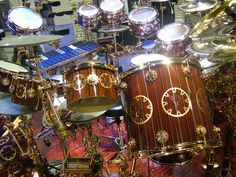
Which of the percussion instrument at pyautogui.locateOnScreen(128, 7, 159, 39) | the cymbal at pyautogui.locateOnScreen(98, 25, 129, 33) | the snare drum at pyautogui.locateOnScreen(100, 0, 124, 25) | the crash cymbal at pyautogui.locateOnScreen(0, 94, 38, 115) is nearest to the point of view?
the crash cymbal at pyautogui.locateOnScreen(0, 94, 38, 115)

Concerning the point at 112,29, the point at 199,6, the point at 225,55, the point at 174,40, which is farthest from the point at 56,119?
the point at 112,29

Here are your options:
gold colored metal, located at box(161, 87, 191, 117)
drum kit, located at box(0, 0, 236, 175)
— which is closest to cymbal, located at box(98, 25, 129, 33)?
drum kit, located at box(0, 0, 236, 175)

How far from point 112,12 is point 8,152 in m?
3.49

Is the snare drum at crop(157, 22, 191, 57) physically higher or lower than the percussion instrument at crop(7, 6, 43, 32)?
lower

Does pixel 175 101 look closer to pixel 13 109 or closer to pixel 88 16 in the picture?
pixel 13 109

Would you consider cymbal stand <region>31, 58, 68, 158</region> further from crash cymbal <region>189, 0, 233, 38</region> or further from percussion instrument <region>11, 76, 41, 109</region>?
crash cymbal <region>189, 0, 233, 38</region>

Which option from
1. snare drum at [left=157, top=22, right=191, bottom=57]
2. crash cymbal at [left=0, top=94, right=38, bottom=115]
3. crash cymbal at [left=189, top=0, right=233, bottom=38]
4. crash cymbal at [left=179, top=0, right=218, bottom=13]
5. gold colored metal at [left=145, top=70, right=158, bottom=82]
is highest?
crash cymbal at [left=189, top=0, right=233, bottom=38]

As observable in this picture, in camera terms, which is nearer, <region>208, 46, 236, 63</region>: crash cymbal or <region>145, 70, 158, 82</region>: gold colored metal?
<region>208, 46, 236, 63</region>: crash cymbal

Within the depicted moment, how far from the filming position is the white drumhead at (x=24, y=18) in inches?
172

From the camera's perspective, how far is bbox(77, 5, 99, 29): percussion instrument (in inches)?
217

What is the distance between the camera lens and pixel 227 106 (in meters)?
2.58

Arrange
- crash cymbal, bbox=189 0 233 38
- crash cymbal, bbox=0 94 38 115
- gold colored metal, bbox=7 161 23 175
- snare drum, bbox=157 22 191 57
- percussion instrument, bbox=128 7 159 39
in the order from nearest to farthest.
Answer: crash cymbal, bbox=189 0 233 38 < crash cymbal, bbox=0 94 38 115 < gold colored metal, bbox=7 161 23 175 < snare drum, bbox=157 22 191 57 < percussion instrument, bbox=128 7 159 39

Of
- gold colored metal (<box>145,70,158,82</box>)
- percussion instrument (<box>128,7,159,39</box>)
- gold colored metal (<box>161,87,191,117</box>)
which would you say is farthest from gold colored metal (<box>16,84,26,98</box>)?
percussion instrument (<box>128,7,159,39</box>)

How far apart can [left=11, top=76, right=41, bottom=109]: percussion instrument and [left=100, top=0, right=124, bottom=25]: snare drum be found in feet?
10.9
